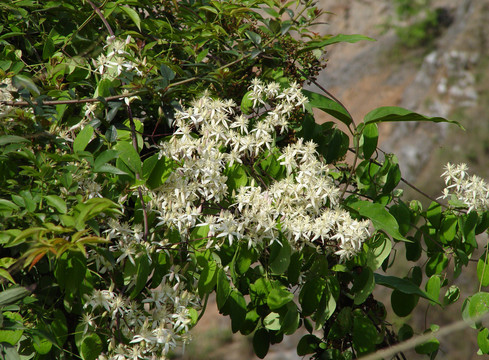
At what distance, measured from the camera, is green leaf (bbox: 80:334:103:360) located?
3.11 ft

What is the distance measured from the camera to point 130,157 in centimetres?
98

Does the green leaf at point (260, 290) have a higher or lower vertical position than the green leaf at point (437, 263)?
higher

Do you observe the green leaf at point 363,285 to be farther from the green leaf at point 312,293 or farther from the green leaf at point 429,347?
the green leaf at point 429,347

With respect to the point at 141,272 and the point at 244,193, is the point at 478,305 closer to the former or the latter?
the point at 244,193

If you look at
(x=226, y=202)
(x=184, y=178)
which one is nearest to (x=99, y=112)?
(x=184, y=178)

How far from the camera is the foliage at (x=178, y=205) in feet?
3.04

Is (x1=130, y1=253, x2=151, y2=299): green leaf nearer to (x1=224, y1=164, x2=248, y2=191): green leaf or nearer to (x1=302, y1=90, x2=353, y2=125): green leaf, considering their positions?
(x1=224, y1=164, x2=248, y2=191): green leaf

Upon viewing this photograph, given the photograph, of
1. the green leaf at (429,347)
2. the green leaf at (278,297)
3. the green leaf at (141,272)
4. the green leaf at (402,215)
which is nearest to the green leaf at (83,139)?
the green leaf at (141,272)

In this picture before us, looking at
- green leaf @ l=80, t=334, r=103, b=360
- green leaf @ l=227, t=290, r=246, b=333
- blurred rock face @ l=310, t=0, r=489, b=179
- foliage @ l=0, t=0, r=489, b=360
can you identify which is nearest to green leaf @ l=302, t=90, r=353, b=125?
foliage @ l=0, t=0, r=489, b=360

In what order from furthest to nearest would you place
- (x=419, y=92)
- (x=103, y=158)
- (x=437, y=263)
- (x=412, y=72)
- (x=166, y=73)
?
1. (x=412, y=72)
2. (x=419, y=92)
3. (x=437, y=263)
4. (x=166, y=73)
5. (x=103, y=158)

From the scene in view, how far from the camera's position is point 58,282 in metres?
0.91

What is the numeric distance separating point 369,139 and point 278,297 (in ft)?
1.48

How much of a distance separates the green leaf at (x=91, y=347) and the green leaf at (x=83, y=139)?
364 mm

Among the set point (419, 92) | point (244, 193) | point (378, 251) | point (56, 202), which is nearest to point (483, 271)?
point (378, 251)
